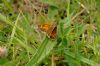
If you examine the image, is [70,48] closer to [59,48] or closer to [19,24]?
[59,48]

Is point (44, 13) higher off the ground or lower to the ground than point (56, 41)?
higher

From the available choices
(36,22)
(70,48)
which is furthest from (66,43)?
(36,22)

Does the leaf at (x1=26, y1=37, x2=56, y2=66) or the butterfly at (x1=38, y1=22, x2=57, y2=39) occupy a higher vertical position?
the butterfly at (x1=38, y1=22, x2=57, y2=39)

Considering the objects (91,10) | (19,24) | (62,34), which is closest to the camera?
(62,34)

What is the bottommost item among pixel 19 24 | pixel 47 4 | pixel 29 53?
pixel 29 53

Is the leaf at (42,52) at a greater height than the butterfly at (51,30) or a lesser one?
lesser

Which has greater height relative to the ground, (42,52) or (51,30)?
(51,30)

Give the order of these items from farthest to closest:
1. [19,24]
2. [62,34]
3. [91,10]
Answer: [91,10], [19,24], [62,34]

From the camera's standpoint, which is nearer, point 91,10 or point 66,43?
point 66,43
